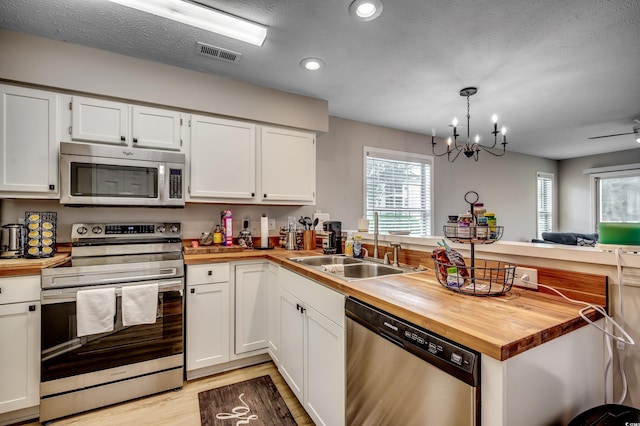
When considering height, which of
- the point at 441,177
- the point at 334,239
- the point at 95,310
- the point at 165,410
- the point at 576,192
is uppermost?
the point at 441,177

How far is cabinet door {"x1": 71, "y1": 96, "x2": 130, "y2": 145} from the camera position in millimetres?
2092

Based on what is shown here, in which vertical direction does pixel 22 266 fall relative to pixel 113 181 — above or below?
below

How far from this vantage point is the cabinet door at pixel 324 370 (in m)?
1.38

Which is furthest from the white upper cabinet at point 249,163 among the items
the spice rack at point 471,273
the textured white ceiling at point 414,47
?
the spice rack at point 471,273

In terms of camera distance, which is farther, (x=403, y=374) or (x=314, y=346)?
(x=314, y=346)

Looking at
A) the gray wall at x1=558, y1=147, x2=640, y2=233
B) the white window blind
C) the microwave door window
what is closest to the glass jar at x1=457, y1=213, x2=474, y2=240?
the microwave door window

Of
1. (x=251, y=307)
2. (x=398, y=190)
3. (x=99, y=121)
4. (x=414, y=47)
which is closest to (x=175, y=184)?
(x=99, y=121)

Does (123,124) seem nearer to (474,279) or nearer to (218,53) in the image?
(218,53)

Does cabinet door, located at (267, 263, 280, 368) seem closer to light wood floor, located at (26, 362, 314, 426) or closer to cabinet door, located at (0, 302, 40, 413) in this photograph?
light wood floor, located at (26, 362, 314, 426)

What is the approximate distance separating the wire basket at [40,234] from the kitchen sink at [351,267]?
1641mm

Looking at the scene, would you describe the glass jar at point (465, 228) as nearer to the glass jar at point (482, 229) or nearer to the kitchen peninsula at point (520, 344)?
the glass jar at point (482, 229)

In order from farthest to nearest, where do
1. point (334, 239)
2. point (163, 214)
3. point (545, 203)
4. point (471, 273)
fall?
point (545, 203), point (163, 214), point (334, 239), point (471, 273)

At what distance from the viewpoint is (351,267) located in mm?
2061

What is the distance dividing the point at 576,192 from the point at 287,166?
20.3ft
